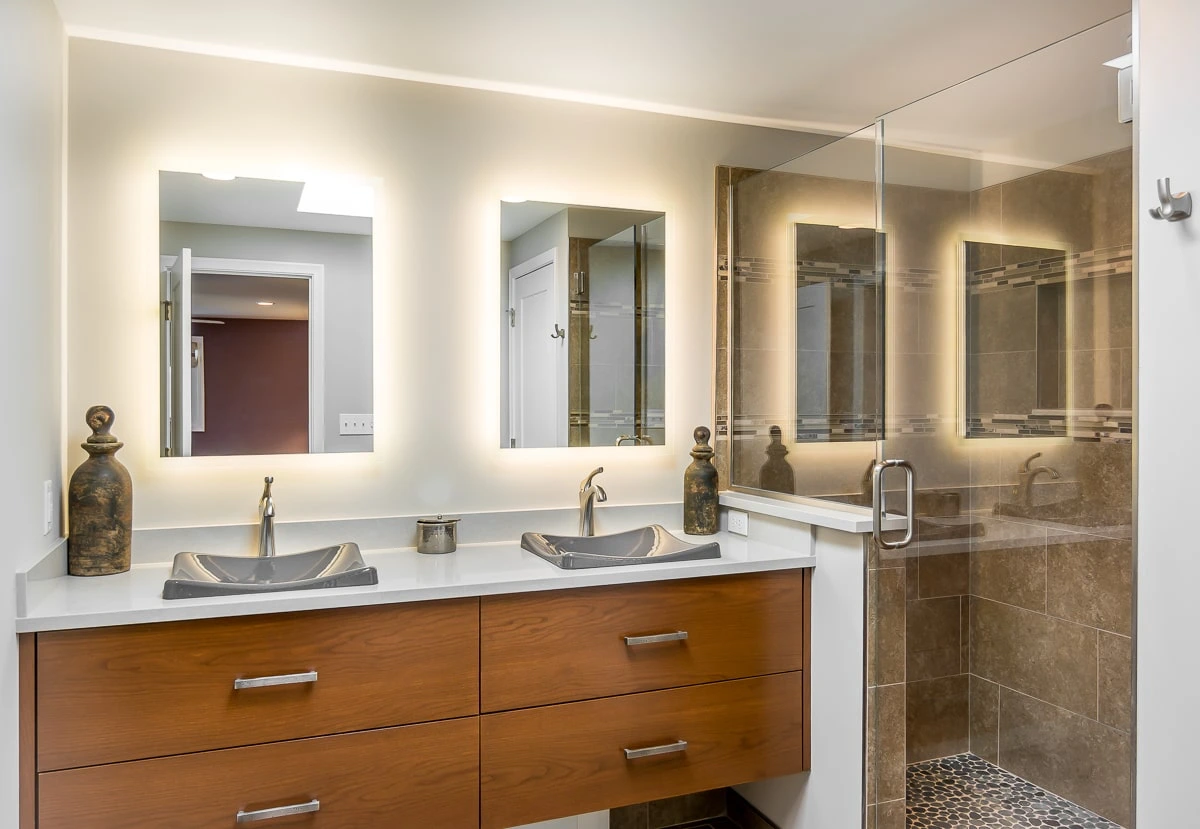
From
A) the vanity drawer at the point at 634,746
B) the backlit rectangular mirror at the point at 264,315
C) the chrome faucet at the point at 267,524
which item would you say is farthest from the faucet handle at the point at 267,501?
the vanity drawer at the point at 634,746

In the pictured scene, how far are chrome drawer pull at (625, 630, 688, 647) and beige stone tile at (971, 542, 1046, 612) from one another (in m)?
0.72

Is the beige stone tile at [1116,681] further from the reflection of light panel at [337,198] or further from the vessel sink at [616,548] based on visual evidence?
the reflection of light panel at [337,198]

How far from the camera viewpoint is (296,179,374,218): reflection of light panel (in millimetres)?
2324

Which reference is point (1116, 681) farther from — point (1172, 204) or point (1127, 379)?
point (1172, 204)

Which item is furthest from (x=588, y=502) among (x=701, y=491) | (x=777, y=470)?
(x=777, y=470)

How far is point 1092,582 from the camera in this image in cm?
158

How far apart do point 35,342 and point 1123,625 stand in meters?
2.36

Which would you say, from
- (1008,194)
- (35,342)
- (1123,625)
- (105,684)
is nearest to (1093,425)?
(1123,625)

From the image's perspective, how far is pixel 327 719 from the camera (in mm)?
1778

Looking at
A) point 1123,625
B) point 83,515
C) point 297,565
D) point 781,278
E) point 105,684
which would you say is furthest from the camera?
point 781,278

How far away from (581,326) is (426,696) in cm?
126

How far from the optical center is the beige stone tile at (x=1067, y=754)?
154 centimetres

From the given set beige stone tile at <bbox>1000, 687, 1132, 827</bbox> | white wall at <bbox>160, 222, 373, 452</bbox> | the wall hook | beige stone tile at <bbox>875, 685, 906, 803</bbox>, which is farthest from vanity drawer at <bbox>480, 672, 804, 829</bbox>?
the wall hook

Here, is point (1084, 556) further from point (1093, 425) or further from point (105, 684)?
point (105, 684)
